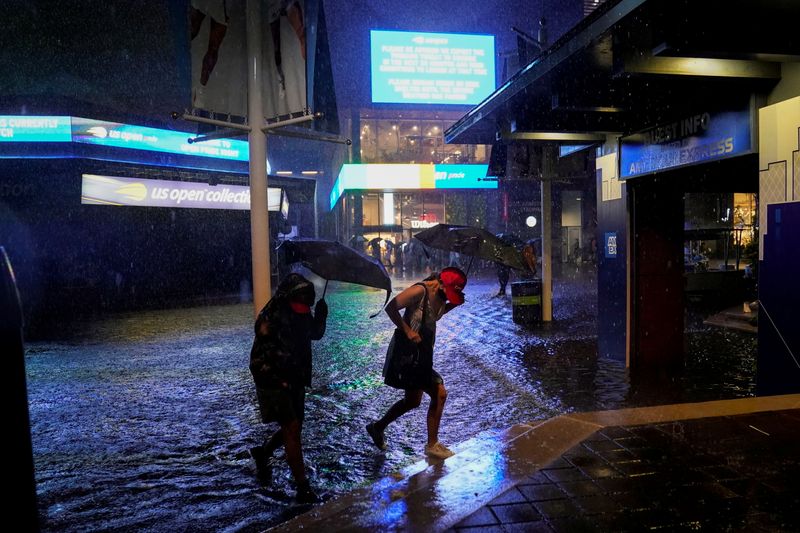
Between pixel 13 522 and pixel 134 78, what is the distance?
17121 mm

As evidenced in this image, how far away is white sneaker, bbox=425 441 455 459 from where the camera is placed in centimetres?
463

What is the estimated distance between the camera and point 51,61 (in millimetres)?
14680

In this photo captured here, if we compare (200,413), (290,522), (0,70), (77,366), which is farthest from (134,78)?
(290,522)

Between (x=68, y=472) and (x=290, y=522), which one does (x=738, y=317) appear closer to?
(x=290, y=522)

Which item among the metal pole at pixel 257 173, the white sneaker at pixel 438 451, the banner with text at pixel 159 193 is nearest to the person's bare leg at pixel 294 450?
the white sneaker at pixel 438 451

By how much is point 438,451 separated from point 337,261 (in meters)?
1.86

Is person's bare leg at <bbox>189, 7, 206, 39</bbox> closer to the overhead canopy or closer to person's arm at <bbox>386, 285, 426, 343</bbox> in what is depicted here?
person's arm at <bbox>386, 285, 426, 343</bbox>

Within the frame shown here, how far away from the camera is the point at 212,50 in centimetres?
571

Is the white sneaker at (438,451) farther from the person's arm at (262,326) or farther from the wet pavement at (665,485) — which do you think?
the person's arm at (262,326)

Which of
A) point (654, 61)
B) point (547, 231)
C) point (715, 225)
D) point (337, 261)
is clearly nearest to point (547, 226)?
point (547, 231)

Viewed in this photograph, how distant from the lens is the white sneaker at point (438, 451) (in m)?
4.63

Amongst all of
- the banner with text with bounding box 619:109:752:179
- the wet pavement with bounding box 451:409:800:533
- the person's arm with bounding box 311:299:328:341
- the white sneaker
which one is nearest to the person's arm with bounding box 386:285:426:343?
the person's arm with bounding box 311:299:328:341

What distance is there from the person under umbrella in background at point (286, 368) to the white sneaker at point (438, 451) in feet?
3.56

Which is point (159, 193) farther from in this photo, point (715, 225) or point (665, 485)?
point (715, 225)
